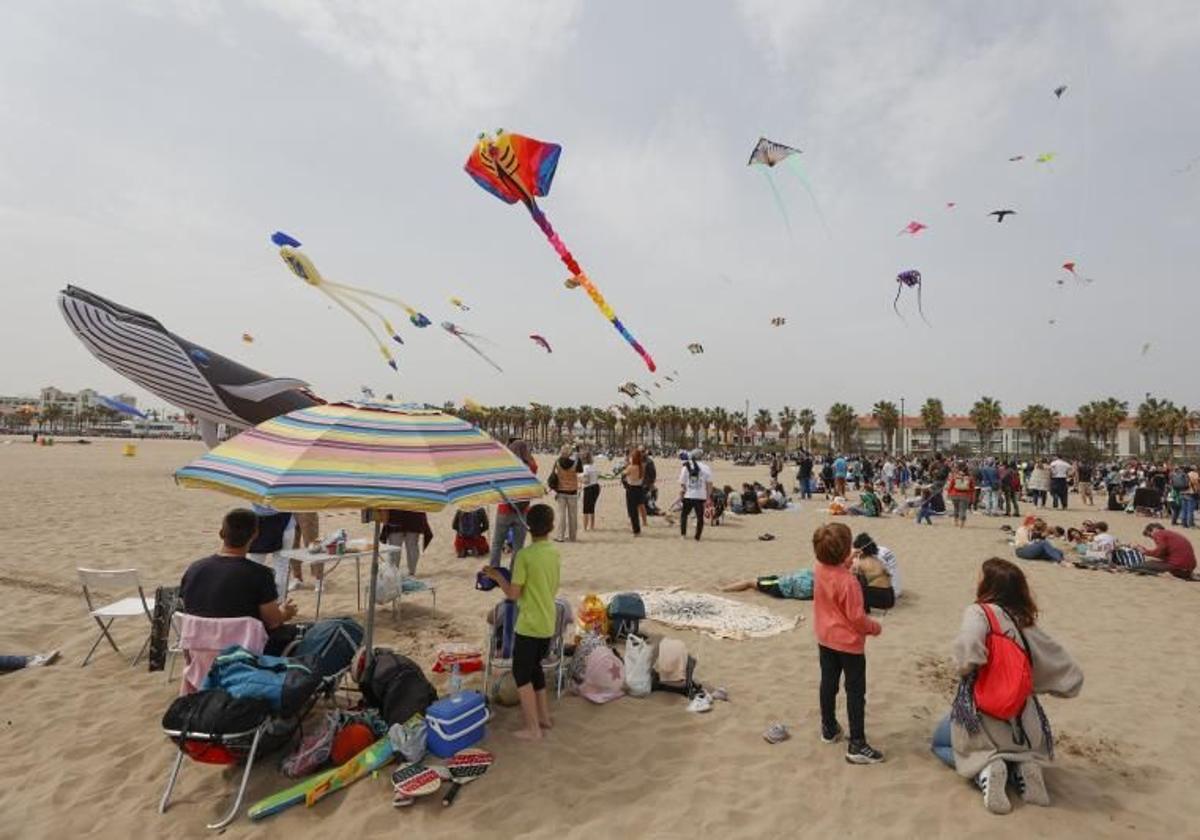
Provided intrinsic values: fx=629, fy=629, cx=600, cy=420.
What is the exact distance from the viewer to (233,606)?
381 centimetres

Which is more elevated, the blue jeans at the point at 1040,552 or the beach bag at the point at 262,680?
the beach bag at the point at 262,680

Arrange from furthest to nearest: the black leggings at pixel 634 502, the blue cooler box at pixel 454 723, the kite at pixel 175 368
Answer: the black leggings at pixel 634 502
the kite at pixel 175 368
the blue cooler box at pixel 454 723

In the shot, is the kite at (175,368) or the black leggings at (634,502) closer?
the kite at (175,368)

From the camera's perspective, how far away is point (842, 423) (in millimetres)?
96250

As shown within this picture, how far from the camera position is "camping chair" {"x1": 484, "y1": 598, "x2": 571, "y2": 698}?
480 centimetres

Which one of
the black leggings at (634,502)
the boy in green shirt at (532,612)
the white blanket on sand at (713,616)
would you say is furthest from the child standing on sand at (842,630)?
the black leggings at (634,502)

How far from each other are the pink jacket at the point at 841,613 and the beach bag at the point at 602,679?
5.44ft

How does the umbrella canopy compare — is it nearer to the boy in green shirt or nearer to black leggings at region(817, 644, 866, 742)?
the boy in green shirt

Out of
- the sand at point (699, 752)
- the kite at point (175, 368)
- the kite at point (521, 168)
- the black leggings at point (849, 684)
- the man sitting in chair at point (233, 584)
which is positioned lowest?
the sand at point (699, 752)

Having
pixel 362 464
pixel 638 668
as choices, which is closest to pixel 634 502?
pixel 638 668

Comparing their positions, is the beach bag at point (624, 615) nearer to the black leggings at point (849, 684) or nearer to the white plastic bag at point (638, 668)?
the white plastic bag at point (638, 668)

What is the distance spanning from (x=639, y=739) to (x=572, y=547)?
7.54 metres

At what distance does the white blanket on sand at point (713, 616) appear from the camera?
262 inches

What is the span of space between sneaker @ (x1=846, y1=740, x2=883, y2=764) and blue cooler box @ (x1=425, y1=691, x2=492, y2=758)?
234 centimetres
